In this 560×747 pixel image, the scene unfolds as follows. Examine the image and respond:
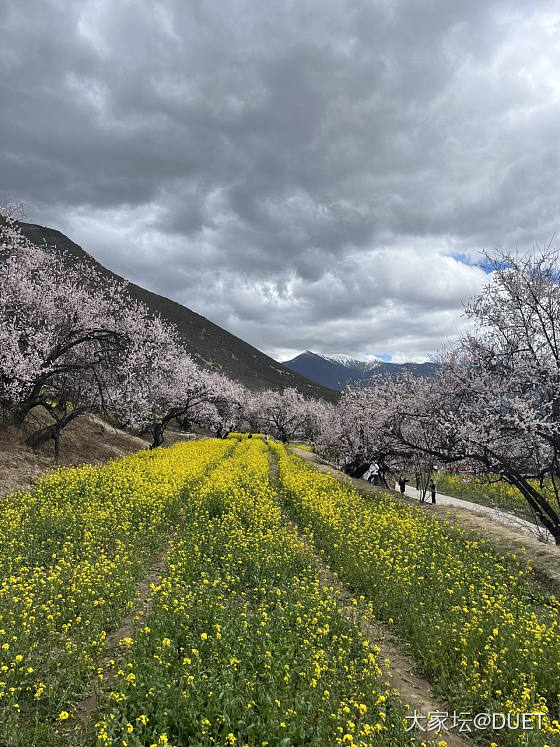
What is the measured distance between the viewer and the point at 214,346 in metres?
154

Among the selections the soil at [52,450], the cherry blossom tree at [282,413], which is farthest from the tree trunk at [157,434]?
the cherry blossom tree at [282,413]

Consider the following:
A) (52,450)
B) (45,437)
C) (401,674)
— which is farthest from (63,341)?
(401,674)

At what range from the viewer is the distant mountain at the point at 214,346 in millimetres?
127000

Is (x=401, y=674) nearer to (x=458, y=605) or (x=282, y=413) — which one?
(x=458, y=605)

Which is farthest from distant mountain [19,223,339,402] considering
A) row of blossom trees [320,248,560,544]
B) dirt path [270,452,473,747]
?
dirt path [270,452,473,747]

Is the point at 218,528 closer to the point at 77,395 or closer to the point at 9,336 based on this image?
the point at 9,336

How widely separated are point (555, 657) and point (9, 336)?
19.7 metres

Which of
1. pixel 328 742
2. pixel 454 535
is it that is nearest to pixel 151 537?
pixel 328 742

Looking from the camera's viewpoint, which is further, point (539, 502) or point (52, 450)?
point (52, 450)

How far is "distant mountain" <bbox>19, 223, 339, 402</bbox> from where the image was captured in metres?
127

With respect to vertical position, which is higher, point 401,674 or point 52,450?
point 401,674

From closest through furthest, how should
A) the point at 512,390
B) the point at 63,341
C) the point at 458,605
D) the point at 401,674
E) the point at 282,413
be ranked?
1. the point at 401,674
2. the point at 458,605
3. the point at 512,390
4. the point at 63,341
5. the point at 282,413

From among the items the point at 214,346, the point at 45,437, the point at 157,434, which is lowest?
the point at 157,434

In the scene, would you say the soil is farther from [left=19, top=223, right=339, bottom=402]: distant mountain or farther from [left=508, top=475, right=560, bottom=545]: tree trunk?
[left=19, top=223, right=339, bottom=402]: distant mountain
